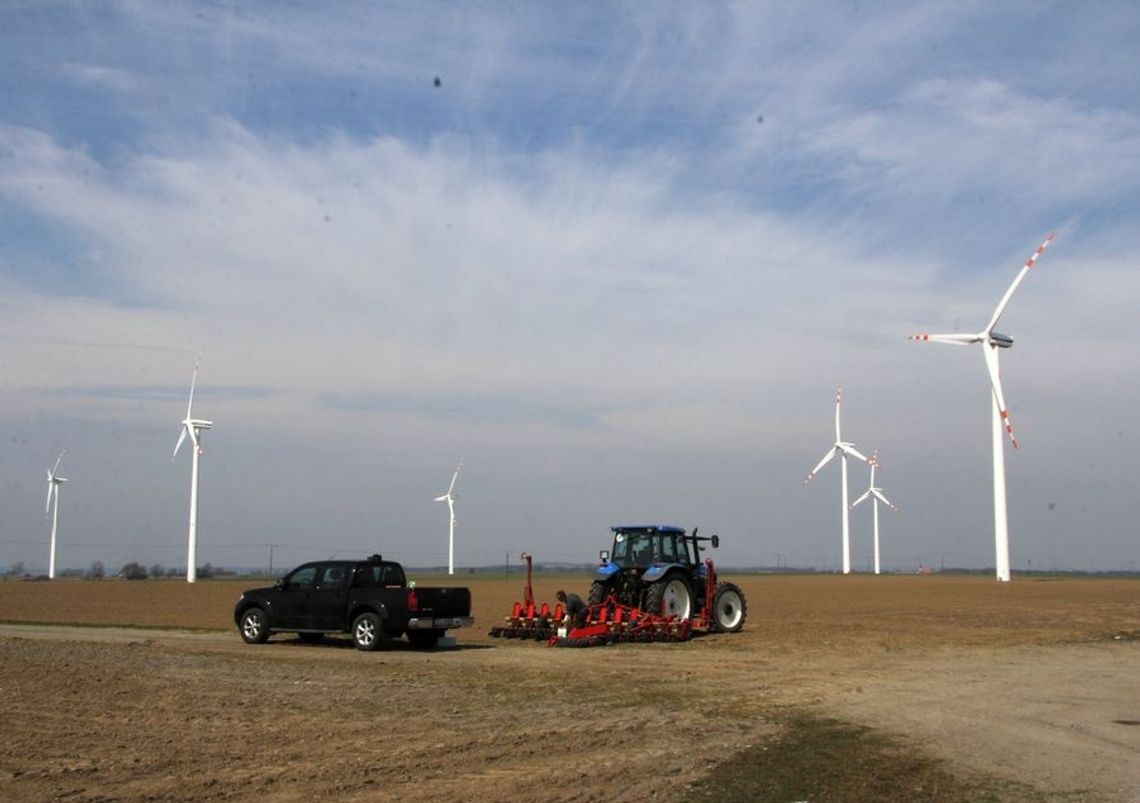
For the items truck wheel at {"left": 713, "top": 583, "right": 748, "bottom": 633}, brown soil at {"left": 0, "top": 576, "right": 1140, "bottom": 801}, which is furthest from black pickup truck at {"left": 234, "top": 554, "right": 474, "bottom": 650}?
truck wheel at {"left": 713, "top": 583, "right": 748, "bottom": 633}

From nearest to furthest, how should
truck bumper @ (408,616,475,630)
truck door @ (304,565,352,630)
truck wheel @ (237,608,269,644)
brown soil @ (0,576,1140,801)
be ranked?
Answer: brown soil @ (0,576,1140,801) < truck bumper @ (408,616,475,630) < truck door @ (304,565,352,630) < truck wheel @ (237,608,269,644)

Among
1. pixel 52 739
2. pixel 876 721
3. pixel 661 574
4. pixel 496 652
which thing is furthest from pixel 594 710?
pixel 661 574

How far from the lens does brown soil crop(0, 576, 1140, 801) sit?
9086mm

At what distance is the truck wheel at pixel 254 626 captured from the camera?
73.9 feet

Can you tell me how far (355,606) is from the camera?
70.9 ft

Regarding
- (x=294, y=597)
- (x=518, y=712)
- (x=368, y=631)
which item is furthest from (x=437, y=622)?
(x=518, y=712)

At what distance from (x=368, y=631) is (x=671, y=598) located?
20.3 ft

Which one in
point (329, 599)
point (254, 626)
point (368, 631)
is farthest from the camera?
point (254, 626)

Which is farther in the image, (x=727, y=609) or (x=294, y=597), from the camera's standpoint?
(x=727, y=609)

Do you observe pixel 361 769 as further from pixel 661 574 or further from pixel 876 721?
pixel 661 574

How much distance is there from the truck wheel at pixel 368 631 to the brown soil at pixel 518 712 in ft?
1.19

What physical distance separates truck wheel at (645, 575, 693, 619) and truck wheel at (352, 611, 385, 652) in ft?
17.5

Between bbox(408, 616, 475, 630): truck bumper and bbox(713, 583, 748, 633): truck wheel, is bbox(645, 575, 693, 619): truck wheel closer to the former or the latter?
bbox(713, 583, 748, 633): truck wheel

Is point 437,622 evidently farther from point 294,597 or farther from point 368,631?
point 294,597
